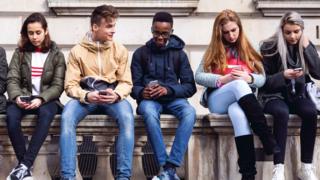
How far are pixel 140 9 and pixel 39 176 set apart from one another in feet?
14.3

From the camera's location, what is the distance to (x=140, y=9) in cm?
931

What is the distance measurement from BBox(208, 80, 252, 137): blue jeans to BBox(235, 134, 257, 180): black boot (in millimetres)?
57

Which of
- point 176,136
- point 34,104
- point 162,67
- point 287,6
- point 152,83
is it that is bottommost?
point 176,136

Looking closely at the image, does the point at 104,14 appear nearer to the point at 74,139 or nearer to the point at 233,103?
the point at 74,139

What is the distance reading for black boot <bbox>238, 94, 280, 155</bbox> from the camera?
524cm

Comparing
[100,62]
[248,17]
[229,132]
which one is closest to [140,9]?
[248,17]

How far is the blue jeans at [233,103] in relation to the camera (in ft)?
17.4

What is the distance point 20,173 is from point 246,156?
1802 millimetres

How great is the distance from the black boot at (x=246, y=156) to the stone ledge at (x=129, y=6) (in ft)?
14.3

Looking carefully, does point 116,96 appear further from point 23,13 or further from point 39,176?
point 23,13

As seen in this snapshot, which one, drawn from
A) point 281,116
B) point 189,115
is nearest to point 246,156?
point 281,116

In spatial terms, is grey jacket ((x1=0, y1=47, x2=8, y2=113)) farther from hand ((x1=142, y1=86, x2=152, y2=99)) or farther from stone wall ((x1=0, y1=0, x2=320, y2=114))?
stone wall ((x1=0, y1=0, x2=320, y2=114))

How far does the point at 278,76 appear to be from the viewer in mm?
A: 5762

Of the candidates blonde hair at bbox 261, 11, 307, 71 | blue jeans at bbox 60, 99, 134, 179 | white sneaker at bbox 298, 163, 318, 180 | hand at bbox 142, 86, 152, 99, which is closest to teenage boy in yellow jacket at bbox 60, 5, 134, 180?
blue jeans at bbox 60, 99, 134, 179
